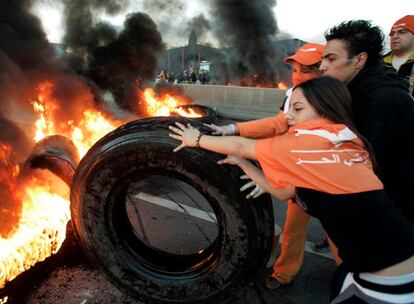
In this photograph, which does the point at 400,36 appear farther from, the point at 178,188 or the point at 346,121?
the point at 178,188

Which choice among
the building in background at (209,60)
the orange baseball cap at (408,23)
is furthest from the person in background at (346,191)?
the building in background at (209,60)

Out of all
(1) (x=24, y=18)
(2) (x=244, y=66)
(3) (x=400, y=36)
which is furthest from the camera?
(2) (x=244, y=66)

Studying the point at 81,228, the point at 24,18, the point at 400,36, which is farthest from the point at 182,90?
the point at 81,228

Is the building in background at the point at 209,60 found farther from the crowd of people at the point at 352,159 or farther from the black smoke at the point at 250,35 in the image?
the crowd of people at the point at 352,159

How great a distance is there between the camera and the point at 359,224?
147 centimetres

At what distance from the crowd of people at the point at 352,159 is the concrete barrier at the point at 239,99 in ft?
26.2

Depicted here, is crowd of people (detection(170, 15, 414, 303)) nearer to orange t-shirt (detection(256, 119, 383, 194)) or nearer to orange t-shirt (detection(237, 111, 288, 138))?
orange t-shirt (detection(256, 119, 383, 194))

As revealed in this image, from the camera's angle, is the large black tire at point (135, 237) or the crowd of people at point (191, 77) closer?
the large black tire at point (135, 237)

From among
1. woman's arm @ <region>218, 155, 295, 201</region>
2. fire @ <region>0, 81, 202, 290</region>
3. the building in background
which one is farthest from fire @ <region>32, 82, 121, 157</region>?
the building in background

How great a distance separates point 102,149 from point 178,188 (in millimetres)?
3338

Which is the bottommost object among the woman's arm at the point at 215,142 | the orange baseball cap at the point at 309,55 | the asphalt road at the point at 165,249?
the asphalt road at the point at 165,249

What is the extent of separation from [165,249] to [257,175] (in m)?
2.17

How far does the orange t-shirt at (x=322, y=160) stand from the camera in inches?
57.2

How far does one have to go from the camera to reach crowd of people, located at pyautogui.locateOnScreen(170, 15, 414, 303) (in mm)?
1474
